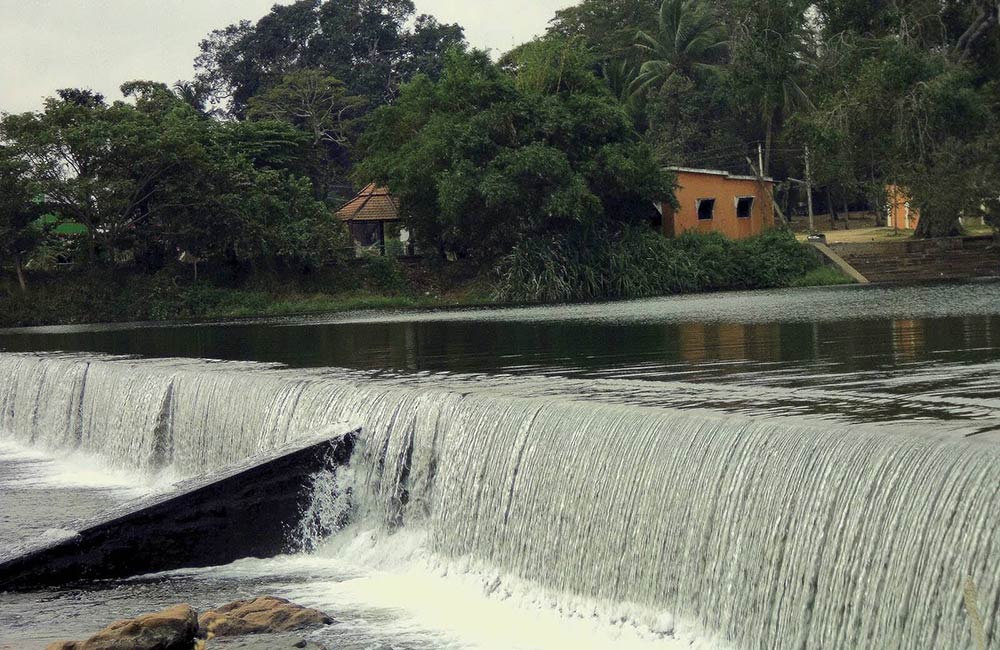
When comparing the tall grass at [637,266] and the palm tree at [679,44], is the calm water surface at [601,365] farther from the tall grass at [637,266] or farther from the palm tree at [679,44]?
the palm tree at [679,44]

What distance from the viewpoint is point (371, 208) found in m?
43.5

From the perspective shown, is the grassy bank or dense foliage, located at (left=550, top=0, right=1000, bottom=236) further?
the grassy bank

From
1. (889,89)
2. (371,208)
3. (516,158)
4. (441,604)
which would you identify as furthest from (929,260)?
(441,604)

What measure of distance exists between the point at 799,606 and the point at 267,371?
9.41 metres

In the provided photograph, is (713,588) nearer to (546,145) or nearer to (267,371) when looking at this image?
(267,371)

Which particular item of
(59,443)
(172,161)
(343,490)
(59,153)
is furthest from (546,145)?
(343,490)

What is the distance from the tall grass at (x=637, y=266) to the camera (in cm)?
3609

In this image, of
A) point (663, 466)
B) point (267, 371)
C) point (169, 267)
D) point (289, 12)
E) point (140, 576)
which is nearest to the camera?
point (663, 466)

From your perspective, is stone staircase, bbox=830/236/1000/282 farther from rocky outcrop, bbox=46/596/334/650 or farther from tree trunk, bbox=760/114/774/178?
rocky outcrop, bbox=46/596/334/650

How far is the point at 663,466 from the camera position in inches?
323

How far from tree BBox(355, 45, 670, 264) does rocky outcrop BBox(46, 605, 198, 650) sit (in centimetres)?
2726

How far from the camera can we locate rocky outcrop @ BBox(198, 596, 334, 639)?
809 centimetres

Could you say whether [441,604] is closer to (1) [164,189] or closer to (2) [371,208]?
(1) [164,189]

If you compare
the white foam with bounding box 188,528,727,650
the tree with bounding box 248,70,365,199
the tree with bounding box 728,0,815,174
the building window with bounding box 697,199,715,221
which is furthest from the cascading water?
the tree with bounding box 248,70,365,199
